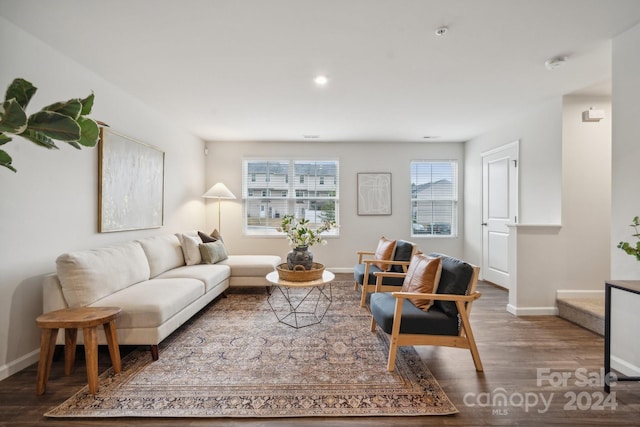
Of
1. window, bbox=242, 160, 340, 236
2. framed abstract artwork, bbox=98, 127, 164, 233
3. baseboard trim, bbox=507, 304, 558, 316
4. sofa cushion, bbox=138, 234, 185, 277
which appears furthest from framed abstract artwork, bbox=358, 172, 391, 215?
framed abstract artwork, bbox=98, 127, 164, 233

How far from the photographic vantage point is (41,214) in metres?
2.32

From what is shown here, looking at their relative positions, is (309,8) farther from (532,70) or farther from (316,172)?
(316,172)

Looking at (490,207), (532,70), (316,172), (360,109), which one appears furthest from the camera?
(316,172)

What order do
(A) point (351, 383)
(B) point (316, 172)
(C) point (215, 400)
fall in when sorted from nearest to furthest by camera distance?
(C) point (215, 400)
(A) point (351, 383)
(B) point (316, 172)

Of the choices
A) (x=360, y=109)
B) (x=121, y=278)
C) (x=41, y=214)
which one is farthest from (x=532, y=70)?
(x=41, y=214)

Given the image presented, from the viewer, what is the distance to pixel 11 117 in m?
1.09

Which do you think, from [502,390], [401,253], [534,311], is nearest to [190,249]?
[401,253]

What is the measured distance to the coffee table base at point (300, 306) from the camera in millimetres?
3158

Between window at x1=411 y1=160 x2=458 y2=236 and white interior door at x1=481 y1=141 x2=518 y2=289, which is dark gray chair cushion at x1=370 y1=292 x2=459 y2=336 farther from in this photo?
window at x1=411 y1=160 x2=458 y2=236

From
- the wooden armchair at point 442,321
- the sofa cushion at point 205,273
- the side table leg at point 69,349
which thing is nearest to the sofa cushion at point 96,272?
the side table leg at point 69,349

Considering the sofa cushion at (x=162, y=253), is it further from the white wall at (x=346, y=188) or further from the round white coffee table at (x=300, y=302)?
the white wall at (x=346, y=188)

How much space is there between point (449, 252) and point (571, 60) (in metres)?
3.75

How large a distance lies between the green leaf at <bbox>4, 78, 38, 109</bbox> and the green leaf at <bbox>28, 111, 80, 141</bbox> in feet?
0.49

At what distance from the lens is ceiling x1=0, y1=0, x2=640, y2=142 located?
76.0 inches
